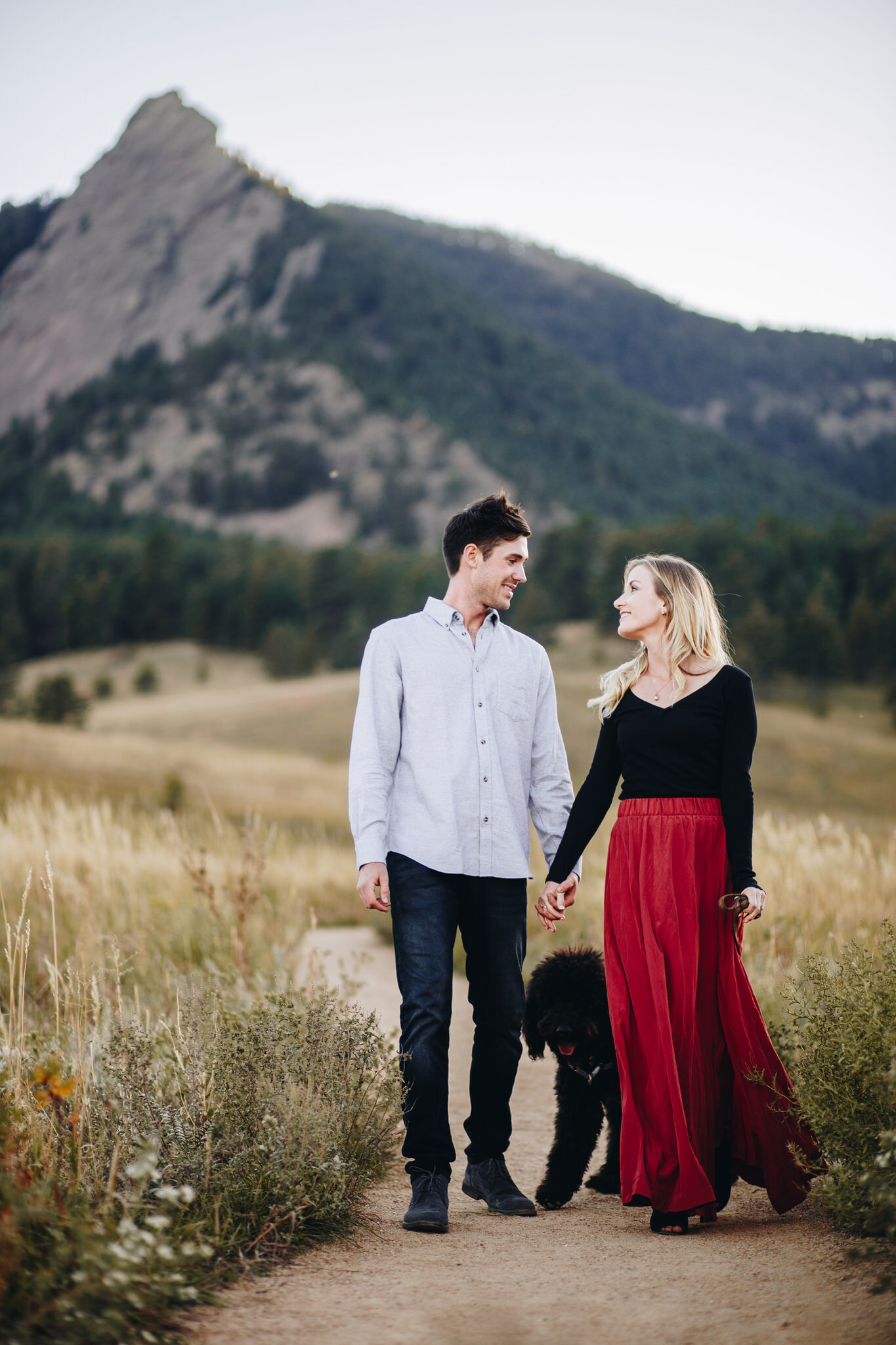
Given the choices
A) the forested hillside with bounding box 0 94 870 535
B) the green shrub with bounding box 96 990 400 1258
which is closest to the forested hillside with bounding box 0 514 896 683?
the forested hillside with bounding box 0 94 870 535

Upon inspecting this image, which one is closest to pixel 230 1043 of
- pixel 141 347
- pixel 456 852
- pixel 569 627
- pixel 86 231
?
pixel 456 852

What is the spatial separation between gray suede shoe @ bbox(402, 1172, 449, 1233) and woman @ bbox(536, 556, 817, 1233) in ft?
1.88

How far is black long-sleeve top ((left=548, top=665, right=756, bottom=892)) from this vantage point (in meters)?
3.48

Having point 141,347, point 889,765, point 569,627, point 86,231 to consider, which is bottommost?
point 889,765

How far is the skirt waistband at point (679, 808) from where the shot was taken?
3.53 meters

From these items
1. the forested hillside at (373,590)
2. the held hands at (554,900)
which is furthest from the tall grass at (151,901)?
the forested hillside at (373,590)

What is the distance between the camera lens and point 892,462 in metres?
165

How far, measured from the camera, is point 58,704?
161 ft

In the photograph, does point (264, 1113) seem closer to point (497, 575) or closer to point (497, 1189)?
point (497, 1189)

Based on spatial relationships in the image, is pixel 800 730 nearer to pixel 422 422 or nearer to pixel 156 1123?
pixel 156 1123

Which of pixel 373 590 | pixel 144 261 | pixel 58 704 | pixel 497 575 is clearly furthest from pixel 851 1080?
pixel 144 261

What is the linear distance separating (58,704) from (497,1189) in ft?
160

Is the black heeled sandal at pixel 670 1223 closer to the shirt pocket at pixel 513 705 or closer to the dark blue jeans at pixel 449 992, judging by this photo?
the dark blue jeans at pixel 449 992

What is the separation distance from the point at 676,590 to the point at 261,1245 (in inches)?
92.5
